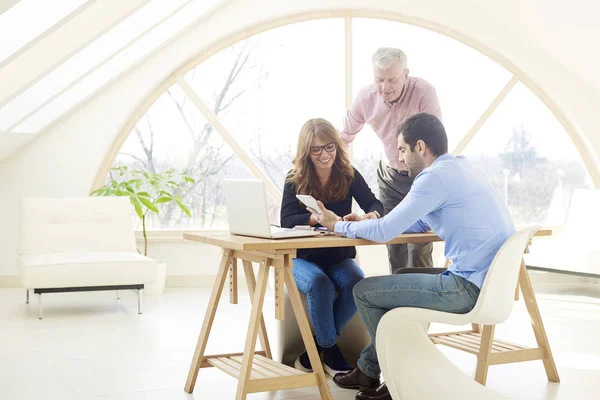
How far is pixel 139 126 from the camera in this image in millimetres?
6793

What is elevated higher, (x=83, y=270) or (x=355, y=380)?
(x=83, y=270)

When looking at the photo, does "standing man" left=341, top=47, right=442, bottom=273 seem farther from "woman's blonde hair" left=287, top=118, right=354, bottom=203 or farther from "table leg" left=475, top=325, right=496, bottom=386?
"table leg" left=475, top=325, right=496, bottom=386

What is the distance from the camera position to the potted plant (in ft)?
20.0

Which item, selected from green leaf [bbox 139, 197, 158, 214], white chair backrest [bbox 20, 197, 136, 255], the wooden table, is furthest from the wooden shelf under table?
green leaf [bbox 139, 197, 158, 214]

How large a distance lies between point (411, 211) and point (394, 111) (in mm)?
1314

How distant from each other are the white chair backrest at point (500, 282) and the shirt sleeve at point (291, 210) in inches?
39.3

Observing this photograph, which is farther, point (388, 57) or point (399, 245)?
point (399, 245)

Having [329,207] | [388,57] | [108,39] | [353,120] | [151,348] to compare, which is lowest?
[151,348]

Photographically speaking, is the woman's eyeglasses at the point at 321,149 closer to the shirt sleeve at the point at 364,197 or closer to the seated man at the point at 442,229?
the shirt sleeve at the point at 364,197

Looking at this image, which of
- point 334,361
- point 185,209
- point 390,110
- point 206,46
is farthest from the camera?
point 206,46

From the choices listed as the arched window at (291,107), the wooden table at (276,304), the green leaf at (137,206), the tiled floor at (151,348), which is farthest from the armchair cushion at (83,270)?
the wooden table at (276,304)

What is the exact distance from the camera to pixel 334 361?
3391 millimetres

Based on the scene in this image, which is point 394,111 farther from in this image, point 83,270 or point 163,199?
point 163,199

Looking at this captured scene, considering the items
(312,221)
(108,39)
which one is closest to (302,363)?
(312,221)
